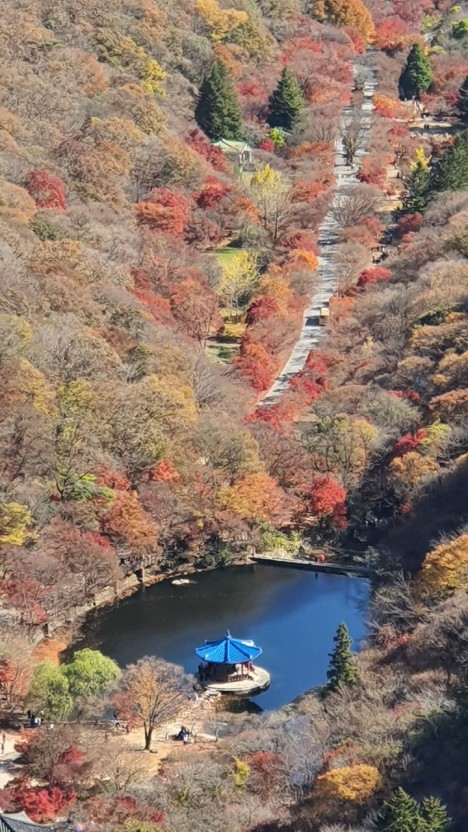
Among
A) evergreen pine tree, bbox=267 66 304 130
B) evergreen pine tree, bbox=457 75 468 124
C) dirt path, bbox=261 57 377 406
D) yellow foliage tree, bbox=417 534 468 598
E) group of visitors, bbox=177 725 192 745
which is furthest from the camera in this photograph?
evergreen pine tree, bbox=457 75 468 124

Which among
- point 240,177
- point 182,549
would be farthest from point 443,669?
point 240,177

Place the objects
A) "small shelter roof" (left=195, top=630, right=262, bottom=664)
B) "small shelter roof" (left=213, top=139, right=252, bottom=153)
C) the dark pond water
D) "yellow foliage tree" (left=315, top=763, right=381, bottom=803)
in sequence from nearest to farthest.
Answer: "yellow foliage tree" (left=315, top=763, right=381, bottom=803) → "small shelter roof" (left=195, top=630, right=262, bottom=664) → the dark pond water → "small shelter roof" (left=213, top=139, right=252, bottom=153)

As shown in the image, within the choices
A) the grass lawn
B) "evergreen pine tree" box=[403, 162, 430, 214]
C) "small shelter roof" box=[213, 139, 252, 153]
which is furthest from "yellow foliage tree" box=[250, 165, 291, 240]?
"evergreen pine tree" box=[403, 162, 430, 214]

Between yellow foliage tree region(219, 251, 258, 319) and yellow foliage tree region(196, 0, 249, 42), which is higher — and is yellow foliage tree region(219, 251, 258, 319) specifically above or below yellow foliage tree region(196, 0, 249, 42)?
below

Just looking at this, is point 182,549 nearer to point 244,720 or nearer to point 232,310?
point 244,720

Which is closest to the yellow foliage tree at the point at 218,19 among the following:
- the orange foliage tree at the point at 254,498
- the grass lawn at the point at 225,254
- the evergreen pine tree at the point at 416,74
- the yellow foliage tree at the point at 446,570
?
the evergreen pine tree at the point at 416,74

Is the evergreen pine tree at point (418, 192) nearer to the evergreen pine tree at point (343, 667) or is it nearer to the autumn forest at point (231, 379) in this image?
the autumn forest at point (231, 379)

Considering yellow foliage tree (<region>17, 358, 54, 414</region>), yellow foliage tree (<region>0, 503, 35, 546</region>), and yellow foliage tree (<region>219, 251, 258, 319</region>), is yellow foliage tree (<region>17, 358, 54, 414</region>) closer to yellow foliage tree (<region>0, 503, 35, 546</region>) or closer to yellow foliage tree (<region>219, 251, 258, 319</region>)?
yellow foliage tree (<region>0, 503, 35, 546</region>)

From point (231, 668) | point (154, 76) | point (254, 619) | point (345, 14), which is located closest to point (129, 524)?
point (254, 619)
